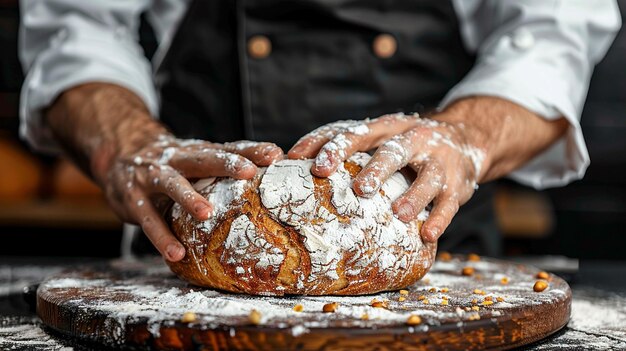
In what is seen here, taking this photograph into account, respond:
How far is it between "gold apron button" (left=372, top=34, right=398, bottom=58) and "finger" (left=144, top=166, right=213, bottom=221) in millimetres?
678

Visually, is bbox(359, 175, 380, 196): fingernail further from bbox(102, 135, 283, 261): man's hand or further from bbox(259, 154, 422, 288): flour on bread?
bbox(102, 135, 283, 261): man's hand

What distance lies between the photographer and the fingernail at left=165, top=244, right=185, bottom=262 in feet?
4.21

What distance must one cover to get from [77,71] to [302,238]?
867 mm

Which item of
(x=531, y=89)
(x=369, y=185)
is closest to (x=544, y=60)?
(x=531, y=89)

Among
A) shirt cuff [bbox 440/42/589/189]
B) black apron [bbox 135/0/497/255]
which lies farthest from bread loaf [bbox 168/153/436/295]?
black apron [bbox 135/0/497/255]

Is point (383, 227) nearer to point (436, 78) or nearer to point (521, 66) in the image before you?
point (521, 66)

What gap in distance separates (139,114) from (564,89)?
Answer: 89cm

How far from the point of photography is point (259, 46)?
183 centimetres

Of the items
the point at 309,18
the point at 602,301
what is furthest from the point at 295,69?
the point at 602,301

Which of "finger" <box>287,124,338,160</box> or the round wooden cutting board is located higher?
"finger" <box>287,124,338,160</box>

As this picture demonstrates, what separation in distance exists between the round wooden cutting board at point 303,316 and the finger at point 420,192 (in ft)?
0.42

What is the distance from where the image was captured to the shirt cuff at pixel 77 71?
1822 millimetres

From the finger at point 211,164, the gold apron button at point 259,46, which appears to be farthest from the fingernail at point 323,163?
the gold apron button at point 259,46

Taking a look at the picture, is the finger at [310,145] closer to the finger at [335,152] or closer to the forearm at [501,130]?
the finger at [335,152]
